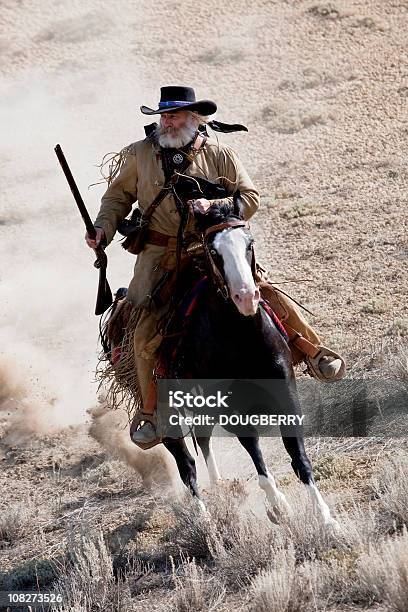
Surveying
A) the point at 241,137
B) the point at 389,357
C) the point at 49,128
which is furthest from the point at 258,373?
the point at 49,128

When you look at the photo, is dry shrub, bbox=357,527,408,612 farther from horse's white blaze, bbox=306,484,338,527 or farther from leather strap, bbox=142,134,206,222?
leather strap, bbox=142,134,206,222

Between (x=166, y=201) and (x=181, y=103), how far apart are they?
69cm

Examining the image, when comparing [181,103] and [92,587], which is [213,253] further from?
[92,587]

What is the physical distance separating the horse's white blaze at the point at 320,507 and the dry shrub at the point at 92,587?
4.24 feet

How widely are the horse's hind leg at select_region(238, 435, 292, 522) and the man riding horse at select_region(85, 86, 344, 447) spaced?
0.85 m

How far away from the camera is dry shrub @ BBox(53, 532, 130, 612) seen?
6410 mm

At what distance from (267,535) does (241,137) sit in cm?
1447

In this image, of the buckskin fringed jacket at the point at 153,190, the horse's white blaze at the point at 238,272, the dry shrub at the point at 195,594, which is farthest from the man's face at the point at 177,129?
the dry shrub at the point at 195,594

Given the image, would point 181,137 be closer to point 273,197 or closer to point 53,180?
point 273,197

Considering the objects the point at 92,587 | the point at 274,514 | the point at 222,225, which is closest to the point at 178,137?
the point at 222,225

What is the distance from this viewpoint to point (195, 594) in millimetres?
6121

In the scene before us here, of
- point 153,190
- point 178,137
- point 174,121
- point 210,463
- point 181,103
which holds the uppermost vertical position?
point 181,103

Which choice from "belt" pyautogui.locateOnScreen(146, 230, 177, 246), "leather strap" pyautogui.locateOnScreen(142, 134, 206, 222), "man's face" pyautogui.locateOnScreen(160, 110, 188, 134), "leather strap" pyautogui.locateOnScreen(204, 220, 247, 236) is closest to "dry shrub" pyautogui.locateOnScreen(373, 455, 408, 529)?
"leather strap" pyautogui.locateOnScreen(204, 220, 247, 236)

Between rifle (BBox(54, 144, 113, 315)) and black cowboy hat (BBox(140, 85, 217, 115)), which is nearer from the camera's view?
black cowboy hat (BBox(140, 85, 217, 115))
